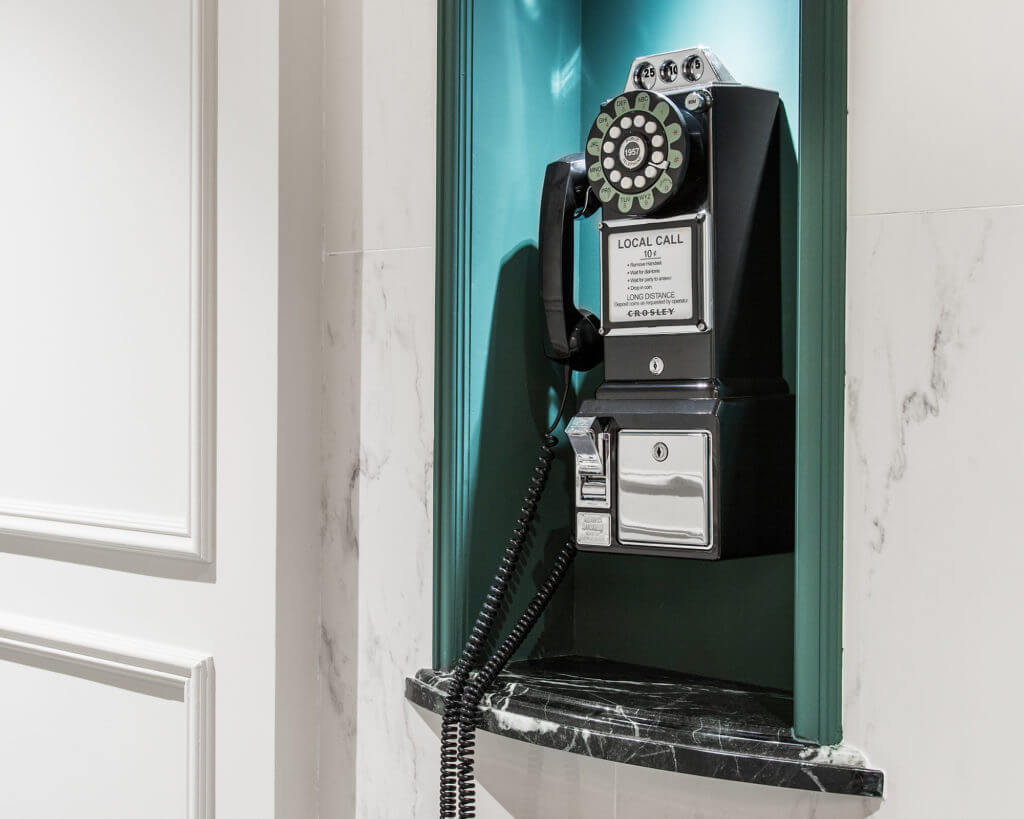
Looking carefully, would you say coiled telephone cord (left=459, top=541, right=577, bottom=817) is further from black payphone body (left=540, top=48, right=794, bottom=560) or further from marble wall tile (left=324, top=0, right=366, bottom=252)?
marble wall tile (left=324, top=0, right=366, bottom=252)

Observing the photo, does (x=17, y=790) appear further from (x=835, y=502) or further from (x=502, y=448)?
(x=835, y=502)

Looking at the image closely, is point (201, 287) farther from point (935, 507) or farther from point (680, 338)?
point (935, 507)

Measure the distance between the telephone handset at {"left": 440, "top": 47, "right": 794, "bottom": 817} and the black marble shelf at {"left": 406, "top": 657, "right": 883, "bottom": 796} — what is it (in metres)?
0.06

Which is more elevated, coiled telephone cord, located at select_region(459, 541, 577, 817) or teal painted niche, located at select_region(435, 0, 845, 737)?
teal painted niche, located at select_region(435, 0, 845, 737)

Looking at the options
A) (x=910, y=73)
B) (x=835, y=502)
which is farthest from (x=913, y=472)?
(x=910, y=73)

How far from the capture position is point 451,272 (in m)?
1.16

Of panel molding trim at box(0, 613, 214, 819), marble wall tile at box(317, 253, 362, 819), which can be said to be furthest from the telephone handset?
panel molding trim at box(0, 613, 214, 819)

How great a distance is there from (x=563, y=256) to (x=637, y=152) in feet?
0.53

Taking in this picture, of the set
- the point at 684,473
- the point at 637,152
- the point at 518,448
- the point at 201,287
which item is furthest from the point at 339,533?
the point at 637,152

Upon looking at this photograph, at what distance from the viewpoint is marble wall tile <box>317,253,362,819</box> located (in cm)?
127

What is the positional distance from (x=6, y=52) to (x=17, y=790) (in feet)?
3.81

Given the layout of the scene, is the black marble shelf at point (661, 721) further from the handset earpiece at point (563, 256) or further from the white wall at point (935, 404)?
the handset earpiece at point (563, 256)

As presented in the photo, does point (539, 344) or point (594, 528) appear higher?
point (539, 344)

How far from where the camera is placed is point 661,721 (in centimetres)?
99
